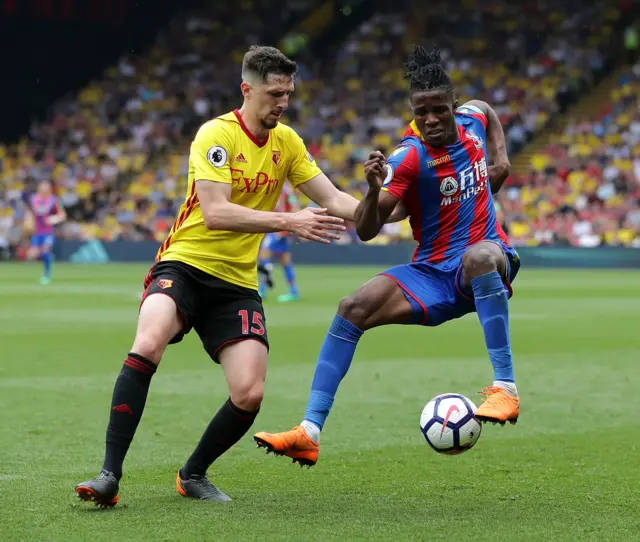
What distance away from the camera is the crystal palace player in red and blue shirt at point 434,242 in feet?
19.5

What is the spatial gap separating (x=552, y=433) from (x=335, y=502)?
8.12 ft

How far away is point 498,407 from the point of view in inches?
218

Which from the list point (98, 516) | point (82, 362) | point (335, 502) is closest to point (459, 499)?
point (335, 502)

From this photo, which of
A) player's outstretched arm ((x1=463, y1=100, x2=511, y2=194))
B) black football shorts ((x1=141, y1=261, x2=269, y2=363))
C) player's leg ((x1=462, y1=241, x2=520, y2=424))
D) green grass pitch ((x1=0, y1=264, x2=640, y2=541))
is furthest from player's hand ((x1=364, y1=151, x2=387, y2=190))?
green grass pitch ((x1=0, y1=264, x2=640, y2=541))

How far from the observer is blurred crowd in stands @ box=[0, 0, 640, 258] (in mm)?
31344

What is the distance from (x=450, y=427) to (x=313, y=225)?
3.85ft

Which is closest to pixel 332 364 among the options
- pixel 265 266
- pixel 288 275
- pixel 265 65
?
pixel 265 65

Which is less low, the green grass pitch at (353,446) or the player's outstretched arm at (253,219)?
the player's outstretched arm at (253,219)

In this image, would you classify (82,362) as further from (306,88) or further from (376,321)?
(306,88)

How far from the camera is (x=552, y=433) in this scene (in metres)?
7.41

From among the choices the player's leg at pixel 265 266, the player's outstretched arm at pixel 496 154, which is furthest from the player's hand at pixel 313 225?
the player's leg at pixel 265 266

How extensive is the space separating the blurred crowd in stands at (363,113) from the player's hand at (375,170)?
2505 centimetres

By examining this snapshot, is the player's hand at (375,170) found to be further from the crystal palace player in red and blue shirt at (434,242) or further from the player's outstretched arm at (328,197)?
the player's outstretched arm at (328,197)

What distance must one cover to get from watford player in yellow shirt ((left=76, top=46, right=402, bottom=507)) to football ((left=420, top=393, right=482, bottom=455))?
843 mm
